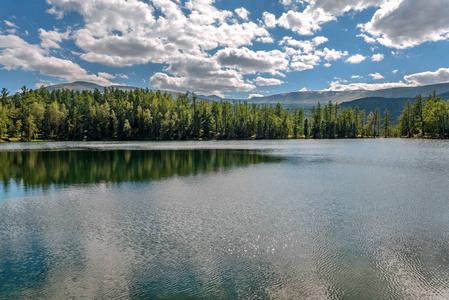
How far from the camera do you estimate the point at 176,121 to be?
5782 inches

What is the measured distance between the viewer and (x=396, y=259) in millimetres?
11945

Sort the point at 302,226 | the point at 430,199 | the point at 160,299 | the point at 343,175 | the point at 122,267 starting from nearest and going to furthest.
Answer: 1. the point at 160,299
2. the point at 122,267
3. the point at 302,226
4. the point at 430,199
5. the point at 343,175

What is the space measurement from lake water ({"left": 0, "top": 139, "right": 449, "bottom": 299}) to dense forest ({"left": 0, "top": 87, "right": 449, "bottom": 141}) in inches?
4617

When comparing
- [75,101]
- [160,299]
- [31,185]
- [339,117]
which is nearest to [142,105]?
[75,101]

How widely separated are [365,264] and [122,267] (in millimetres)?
9802

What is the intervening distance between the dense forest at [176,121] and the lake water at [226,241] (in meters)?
117

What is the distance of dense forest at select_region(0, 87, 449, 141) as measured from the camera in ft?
407

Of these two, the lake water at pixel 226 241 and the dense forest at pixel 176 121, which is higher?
the dense forest at pixel 176 121

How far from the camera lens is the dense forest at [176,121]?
124 m

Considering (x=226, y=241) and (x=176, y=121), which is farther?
(x=176, y=121)

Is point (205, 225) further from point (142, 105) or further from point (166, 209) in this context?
point (142, 105)

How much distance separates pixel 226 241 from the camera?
13805 millimetres

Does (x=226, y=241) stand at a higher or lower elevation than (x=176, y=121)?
lower

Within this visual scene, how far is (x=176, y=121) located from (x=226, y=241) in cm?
13678
